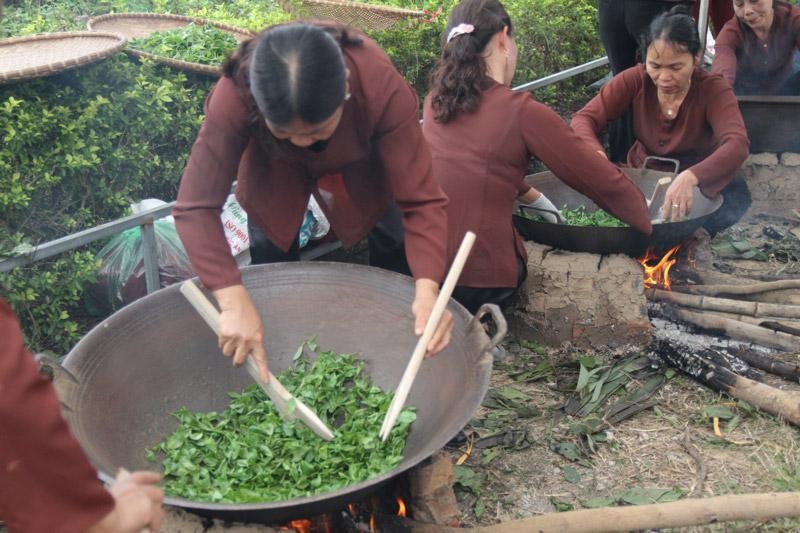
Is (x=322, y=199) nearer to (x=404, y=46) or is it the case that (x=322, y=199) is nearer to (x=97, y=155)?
(x=97, y=155)

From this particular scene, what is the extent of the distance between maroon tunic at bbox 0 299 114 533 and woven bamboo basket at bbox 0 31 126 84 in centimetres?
259

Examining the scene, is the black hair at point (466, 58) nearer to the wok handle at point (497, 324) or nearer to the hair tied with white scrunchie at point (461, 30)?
the hair tied with white scrunchie at point (461, 30)

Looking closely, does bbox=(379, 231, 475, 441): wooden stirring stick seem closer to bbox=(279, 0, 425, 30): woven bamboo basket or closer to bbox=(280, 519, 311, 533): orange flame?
bbox=(280, 519, 311, 533): orange flame

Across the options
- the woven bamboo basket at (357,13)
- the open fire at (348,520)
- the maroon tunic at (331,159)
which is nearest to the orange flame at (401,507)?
the open fire at (348,520)

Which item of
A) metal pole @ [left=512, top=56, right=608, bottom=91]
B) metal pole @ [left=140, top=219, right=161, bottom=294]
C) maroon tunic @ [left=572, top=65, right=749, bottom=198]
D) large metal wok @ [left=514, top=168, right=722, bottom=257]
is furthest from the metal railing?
metal pole @ [left=512, top=56, right=608, bottom=91]

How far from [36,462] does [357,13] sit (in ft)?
18.1

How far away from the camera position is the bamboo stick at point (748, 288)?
430 cm

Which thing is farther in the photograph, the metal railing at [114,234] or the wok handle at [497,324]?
the metal railing at [114,234]

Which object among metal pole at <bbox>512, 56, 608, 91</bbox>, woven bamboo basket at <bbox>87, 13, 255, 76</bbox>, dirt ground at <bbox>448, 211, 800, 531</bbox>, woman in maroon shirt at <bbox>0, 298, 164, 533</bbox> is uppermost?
woven bamboo basket at <bbox>87, 13, 255, 76</bbox>

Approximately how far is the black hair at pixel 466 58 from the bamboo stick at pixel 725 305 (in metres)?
1.58

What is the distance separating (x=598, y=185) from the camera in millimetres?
3668

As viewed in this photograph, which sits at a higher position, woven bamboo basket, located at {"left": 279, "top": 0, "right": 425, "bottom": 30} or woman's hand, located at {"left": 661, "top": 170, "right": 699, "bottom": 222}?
woven bamboo basket, located at {"left": 279, "top": 0, "right": 425, "bottom": 30}

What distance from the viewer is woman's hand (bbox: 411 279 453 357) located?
8.26 ft

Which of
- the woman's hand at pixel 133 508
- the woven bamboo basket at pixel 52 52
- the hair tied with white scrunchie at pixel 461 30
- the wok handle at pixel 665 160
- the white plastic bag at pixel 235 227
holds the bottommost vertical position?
the white plastic bag at pixel 235 227
